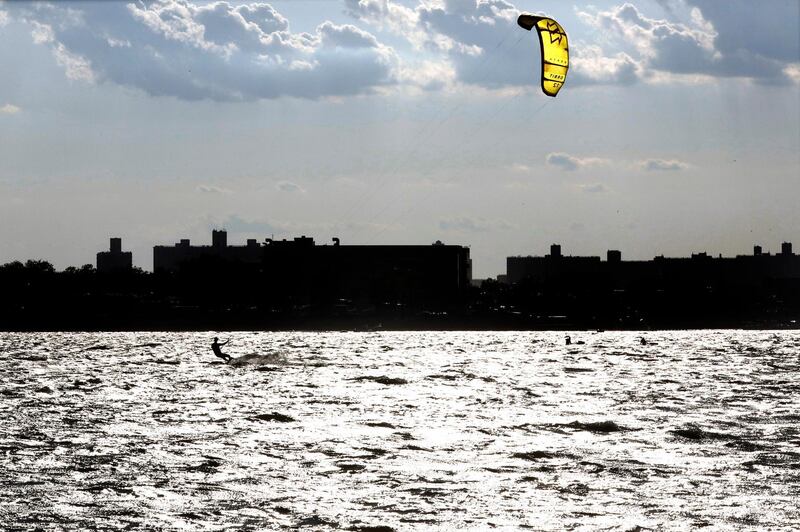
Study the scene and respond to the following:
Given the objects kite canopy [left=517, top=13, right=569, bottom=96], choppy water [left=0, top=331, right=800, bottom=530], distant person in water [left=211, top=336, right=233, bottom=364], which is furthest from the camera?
distant person in water [left=211, top=336, right=233, bottom=364]

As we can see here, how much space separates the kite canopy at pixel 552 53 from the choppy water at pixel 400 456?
7.32 meters

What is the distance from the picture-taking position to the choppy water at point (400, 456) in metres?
15.0

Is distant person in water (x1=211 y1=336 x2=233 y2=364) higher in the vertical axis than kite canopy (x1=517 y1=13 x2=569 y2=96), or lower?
lower

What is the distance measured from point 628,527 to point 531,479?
369 centimetres

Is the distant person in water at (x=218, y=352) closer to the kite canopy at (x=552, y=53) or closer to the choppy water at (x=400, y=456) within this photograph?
the choppy water at (x=400, y=456)

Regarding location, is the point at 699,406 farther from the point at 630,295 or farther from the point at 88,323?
the point at 630,295

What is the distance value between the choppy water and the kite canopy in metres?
7.32

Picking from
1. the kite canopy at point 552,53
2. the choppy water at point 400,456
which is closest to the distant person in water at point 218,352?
the choppy water at point 400,456

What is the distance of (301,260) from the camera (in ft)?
531

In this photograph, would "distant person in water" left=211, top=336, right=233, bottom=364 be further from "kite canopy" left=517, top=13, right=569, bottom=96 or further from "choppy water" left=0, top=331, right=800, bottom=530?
"kite canopy" left=517, top=13, right=569, bottom=96

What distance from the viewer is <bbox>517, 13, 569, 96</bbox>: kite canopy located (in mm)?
27031

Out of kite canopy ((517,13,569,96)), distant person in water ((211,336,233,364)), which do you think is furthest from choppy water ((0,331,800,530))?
distant person in water ((211,336,233,364))

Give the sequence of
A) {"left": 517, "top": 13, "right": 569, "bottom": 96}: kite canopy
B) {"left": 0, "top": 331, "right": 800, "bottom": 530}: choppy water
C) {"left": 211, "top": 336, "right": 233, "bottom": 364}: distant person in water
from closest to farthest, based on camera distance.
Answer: {"left": 0, "top": 331, "right": 800, "bottom": 530}: choppy water → {"left": 517, "top": 13, "right": 569, "bottom": 96}: kite canopy → {"left": 211, "top": 336, "right": 233, "bottom": 364}: distant person in water

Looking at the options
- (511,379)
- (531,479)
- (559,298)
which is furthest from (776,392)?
(559,298)
